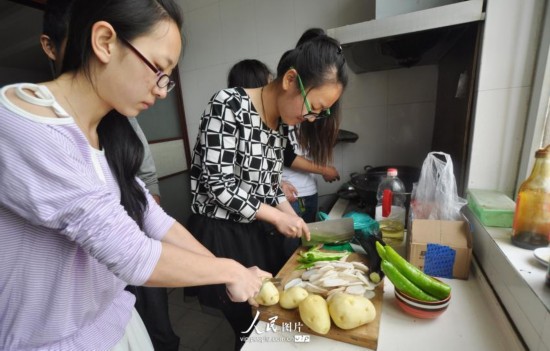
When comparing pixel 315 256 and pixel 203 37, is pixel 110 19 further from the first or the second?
pixel 203 37

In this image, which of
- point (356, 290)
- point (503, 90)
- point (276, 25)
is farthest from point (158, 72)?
point (276, 25)

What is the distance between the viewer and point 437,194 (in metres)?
0.91

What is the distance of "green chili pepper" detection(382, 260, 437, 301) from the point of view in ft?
2.13

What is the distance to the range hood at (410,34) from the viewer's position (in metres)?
0.87

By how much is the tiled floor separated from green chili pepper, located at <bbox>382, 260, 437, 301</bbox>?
1215 millimetres

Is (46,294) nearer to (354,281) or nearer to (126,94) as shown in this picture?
(126,94)

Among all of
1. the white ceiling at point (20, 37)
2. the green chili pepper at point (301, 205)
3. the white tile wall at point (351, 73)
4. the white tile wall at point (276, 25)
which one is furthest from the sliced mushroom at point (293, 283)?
the white ceiling at point (20, 37)

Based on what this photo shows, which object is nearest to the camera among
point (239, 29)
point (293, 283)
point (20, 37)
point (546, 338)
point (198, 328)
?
point (546, 338)

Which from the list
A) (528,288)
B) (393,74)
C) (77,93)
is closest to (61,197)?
(77,93)

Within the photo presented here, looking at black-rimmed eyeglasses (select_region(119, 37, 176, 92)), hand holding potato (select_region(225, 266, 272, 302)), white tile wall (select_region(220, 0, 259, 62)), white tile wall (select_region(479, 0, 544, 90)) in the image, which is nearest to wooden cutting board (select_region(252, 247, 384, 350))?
hand holding potato (select_region(225, 266, 272, 302))

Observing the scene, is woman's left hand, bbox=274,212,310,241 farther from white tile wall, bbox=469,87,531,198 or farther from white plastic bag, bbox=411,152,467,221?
white tile wall, bbox=469,87,531,198

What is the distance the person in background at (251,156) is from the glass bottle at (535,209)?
21.7 inches

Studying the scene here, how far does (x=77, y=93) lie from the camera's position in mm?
482

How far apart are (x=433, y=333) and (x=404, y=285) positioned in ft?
0.36
